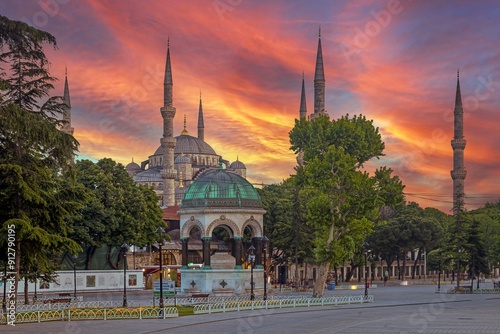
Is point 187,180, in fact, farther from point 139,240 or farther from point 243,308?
point 243,308

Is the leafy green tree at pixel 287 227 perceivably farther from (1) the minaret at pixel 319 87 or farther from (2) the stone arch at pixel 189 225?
(1) the minaret at pixel 319 87

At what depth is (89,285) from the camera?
218 ft

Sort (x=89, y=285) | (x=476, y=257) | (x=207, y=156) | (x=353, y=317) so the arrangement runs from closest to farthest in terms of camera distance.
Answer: (x=353, y=317)
(x=89, y=285)
(x=476, y=257)
(x=207, y=156)

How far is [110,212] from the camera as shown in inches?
2509

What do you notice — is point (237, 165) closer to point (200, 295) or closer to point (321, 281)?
point (321, 281)

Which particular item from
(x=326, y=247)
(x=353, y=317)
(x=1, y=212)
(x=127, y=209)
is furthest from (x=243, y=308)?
(x=127, y=209)

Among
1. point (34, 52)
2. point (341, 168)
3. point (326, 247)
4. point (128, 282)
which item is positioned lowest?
point (128, 282)

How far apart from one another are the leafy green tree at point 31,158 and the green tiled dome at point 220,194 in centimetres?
2176

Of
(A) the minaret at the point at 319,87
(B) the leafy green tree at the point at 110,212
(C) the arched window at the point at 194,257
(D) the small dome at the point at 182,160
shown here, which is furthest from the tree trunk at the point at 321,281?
(D) the small dome at the point at 182,160

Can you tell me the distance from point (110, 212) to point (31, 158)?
34526mm

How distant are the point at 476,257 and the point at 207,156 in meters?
104

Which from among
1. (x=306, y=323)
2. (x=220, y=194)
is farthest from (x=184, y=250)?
(x=306, y=323)

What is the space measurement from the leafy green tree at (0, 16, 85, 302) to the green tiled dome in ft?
71.4

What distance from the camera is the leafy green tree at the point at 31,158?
27047 millimetres
